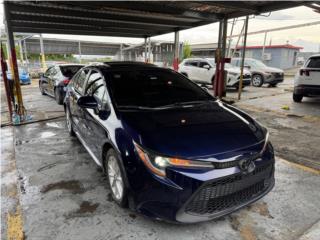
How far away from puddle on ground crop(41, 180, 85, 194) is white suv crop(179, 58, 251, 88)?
9512mm

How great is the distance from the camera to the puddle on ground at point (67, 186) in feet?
9.98

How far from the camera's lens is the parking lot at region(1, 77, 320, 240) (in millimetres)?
2316

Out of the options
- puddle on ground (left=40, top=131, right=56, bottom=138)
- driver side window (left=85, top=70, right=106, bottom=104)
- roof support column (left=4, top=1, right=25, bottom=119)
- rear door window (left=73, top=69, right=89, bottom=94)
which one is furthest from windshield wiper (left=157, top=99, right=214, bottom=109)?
roof support column (left=4, top=1, right=25, bottom=119)

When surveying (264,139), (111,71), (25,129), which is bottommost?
(25,129)

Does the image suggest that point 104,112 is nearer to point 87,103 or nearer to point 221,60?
point 87,103

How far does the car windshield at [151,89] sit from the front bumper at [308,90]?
5.66 meters

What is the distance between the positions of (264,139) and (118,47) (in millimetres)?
29405

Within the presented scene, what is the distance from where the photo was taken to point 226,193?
2.17m

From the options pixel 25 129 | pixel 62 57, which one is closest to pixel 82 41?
pixel 62 57

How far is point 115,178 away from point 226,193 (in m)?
1.15

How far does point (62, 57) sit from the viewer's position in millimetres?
40656

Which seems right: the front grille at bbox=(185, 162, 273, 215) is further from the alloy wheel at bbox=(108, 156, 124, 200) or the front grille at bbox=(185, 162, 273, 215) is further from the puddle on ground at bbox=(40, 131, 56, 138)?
the puddle on ground at bbox=(40, 131, 56, 138)

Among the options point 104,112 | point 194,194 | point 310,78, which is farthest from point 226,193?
Result: point 310,78

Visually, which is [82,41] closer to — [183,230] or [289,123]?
[289,123]
